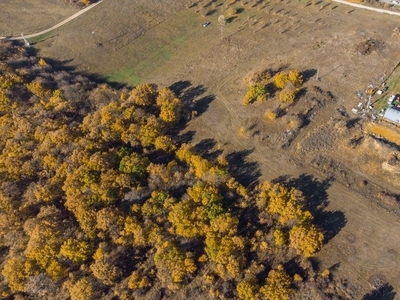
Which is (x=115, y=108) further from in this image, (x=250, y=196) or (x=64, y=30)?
(x=64, y=30)

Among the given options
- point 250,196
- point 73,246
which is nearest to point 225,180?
point 250,196

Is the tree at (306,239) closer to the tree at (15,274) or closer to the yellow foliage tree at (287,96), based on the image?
the yellow foliage tree at (287,96)

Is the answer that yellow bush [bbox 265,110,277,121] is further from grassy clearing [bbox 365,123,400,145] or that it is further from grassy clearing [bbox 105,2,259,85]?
grassy clearing [bbox 105,2,259,85]

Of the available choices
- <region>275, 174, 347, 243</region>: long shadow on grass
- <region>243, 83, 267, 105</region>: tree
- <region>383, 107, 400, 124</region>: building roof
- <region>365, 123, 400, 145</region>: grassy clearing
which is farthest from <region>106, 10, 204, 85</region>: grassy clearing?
<region>383, 107, 400, 124</region>: building roof

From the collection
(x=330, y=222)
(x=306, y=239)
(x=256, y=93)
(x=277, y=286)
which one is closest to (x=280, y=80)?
(x=256, y=93)

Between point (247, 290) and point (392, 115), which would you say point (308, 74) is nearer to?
point (392, 115)

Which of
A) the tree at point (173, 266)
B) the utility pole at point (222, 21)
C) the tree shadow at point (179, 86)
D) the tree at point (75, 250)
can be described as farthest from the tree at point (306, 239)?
the utility pole at point (222, 21)

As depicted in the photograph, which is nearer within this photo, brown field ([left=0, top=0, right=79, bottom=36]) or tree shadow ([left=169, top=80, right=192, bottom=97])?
tree shadow ([left=169, top=80, right=192, bottom=97])
